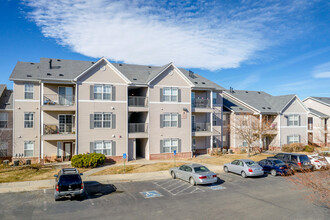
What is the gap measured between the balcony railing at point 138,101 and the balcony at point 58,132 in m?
7.12

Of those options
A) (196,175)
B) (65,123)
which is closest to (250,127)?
(196,175)

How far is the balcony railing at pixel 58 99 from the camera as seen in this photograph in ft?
85.1

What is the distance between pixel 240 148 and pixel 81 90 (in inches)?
924

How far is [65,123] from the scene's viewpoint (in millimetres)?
26875

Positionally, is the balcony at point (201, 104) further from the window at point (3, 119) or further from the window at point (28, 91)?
the window at point (3, 119)

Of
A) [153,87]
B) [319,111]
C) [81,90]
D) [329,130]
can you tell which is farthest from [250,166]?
[319,111]

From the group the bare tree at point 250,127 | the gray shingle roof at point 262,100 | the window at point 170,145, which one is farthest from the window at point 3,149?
the gray shingle roof at point 262,100

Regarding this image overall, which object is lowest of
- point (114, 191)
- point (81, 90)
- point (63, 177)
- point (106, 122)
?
point (114, 191)

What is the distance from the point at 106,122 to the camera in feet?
88.4

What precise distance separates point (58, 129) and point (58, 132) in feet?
1.12

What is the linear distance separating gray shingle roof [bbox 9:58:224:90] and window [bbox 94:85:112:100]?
8.57 ft

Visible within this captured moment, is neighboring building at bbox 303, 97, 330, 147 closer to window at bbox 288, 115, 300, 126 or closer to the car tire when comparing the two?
window at bbox 288, 115, 300, 126

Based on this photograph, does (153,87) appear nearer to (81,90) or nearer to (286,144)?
(81,90)

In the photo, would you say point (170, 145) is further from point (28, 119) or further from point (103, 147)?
point (28, 119)
